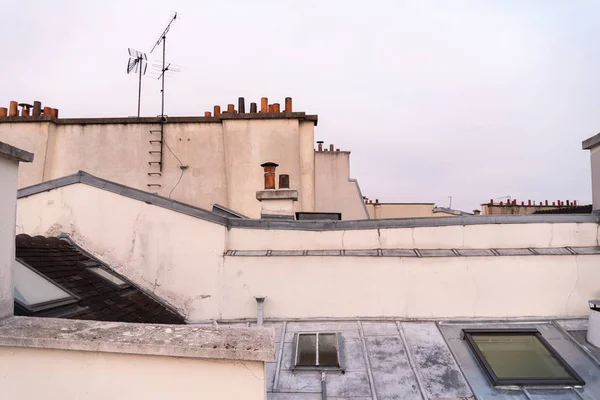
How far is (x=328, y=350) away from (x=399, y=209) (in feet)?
70.6

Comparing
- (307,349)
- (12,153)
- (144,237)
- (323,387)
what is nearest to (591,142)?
(307,349)

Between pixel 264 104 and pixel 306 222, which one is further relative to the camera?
pixel 264 104

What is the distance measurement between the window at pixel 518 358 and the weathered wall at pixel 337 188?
1190 centimetres

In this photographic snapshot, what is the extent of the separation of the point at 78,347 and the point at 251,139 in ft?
39.2

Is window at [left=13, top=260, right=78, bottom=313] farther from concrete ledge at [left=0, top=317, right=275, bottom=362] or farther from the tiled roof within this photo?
concrete ledge at [left=0, top=317, right=275, bottom=362]

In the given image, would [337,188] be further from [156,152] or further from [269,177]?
[269,177]

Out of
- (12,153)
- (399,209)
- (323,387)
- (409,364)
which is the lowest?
(323,387)

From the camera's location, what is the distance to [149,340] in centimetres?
262

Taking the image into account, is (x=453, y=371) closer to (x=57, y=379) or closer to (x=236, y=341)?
(x=236, y=341)

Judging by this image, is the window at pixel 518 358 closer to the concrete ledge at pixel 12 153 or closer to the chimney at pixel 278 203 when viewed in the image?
the chimney at pixel 278 203

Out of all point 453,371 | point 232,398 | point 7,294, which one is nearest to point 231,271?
point 453,371

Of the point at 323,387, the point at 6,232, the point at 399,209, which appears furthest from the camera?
the point at 399,209

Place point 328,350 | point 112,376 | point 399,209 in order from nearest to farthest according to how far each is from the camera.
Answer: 1. point 112,376
2. point 328,350
3. point 399,209

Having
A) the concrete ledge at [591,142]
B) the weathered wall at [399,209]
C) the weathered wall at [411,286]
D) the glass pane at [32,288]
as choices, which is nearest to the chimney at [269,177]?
the weathered wall at [411,286]
